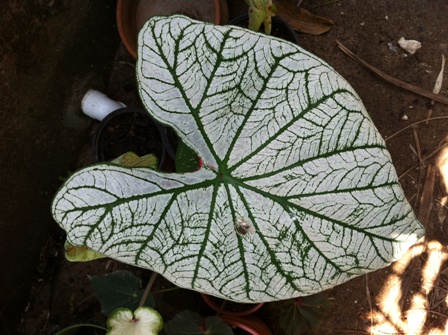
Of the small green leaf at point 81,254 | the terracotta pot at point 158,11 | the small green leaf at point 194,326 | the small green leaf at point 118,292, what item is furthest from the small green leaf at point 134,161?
the terracotta pot at point 158,11

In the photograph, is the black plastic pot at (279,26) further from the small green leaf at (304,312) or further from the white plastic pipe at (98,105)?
the small green leaf at (304,312)

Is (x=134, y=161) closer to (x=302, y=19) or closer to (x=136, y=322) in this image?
(x=136, y=322)

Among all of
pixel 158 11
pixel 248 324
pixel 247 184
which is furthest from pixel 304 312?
pixel 158 11

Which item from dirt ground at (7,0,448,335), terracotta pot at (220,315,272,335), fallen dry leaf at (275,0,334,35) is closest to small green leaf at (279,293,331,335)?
terracotta pot at (220,315,272,335)

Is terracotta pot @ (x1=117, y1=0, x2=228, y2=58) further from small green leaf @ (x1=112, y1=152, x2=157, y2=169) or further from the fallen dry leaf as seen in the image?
small green leaf @ (x1=112, y1=152, x2=157, y2=169)

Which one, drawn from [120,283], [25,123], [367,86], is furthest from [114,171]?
[367,86]

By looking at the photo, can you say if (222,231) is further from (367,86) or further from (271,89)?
(367,86)
